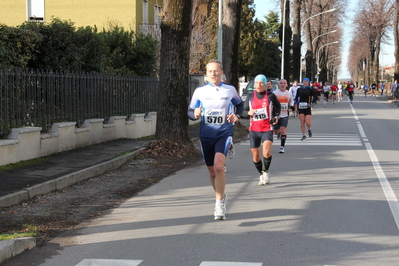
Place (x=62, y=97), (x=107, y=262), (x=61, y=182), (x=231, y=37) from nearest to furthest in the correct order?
(x=107, y=262)
(x=61, y=182)
(x=62, y=97)
(x=231, y=37)

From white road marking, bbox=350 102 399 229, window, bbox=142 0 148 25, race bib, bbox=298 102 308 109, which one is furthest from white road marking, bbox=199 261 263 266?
window, bbox=142 0 148 25

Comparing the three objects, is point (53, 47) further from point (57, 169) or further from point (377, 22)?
point (377, 22)

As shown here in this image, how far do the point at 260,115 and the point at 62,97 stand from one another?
17.4ft

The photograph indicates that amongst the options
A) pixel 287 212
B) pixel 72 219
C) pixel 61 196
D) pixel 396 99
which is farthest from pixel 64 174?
pixel 396 99

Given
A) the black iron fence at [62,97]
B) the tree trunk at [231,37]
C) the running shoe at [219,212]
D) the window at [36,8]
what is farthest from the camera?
the window at [36,8]

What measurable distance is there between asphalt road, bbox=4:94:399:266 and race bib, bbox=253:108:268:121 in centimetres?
111

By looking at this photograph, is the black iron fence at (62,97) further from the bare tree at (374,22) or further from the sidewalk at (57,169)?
the bare tree at (374,22)

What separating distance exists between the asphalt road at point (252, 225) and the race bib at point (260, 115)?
1.11 meters

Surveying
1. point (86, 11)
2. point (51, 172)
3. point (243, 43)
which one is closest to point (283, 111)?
point (51, 172)

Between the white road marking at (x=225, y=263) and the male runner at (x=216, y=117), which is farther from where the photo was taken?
the male runner at (x=216, y=117)

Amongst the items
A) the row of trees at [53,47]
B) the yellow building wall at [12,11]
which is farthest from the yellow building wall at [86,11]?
the row of trees at [53,47]

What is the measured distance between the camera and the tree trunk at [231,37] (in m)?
22.8

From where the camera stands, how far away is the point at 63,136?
1311cm

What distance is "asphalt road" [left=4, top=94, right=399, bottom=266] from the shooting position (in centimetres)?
561
